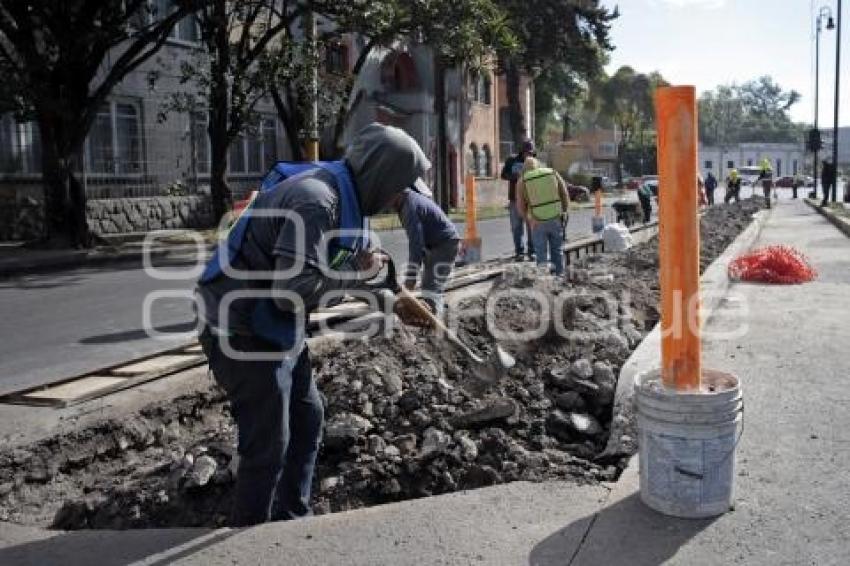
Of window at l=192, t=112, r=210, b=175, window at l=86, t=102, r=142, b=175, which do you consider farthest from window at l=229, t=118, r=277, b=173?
window at l=86, t=102, r=142, b=175

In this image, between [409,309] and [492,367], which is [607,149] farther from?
[409,309]

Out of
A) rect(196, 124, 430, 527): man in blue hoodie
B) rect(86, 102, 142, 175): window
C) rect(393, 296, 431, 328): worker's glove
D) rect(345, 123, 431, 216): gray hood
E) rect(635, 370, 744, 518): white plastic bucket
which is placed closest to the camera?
rect(196, 124, 430, 527): man in blue hoodie

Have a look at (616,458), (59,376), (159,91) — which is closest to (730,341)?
(616,458)

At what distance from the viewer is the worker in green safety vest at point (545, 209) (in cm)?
1045

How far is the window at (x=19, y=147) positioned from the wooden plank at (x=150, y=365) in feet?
54.5

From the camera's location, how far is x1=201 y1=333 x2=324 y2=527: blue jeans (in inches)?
142

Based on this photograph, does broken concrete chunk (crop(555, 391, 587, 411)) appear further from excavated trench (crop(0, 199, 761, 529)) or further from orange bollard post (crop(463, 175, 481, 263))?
orange bollard post (crop(463, 175, 481, 263))

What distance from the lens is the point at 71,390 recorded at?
584 cm

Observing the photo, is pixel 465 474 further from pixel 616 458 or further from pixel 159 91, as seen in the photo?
pixel 159 91

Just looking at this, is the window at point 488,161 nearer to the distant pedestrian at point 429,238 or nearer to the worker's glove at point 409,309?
the distant pedestrian at point 429,238

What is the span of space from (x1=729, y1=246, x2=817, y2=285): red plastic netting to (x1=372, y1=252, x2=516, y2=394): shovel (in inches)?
234

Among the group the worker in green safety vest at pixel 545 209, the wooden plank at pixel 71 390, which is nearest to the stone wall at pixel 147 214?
the worker in green safety vest at pixel 545 209

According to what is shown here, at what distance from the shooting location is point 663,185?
3758 mm

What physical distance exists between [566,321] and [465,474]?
115 inches
